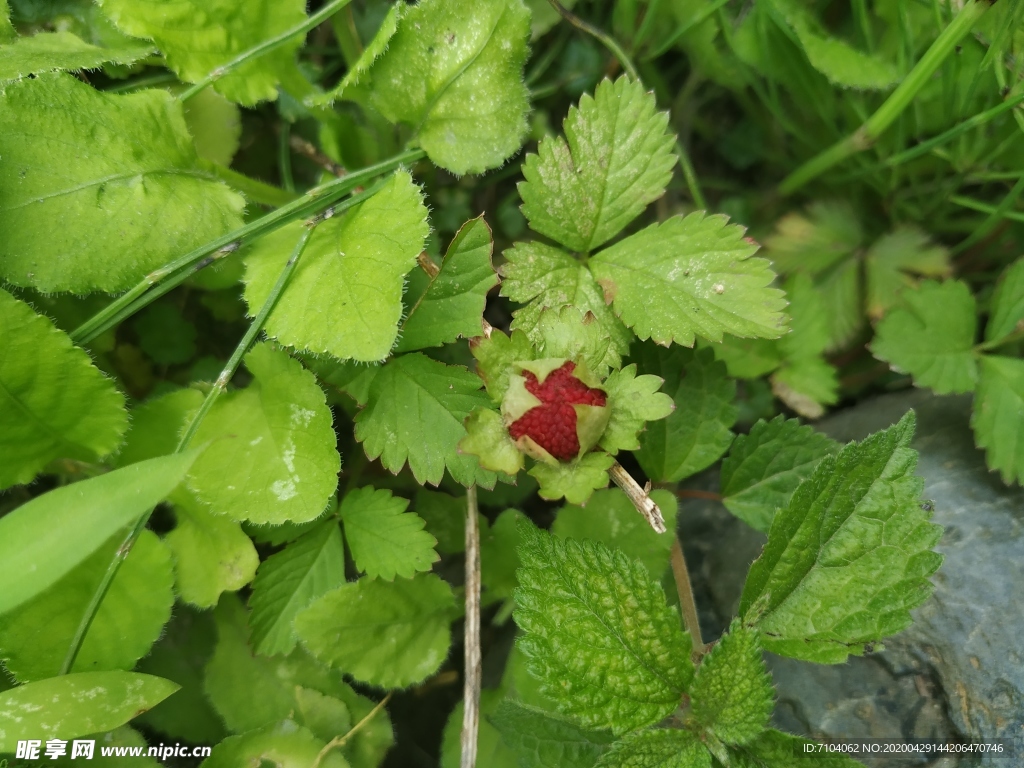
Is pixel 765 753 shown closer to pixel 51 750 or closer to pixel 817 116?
pixel 51 750

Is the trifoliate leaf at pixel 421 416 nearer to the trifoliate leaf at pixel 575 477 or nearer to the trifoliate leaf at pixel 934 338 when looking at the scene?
the trifoliate leaf at pixel 575 477

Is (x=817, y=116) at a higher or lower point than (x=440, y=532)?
higher

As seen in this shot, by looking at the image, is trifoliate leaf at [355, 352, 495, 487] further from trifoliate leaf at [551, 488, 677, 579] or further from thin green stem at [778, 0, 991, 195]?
thin green stem at [778, 0, 991, 195]

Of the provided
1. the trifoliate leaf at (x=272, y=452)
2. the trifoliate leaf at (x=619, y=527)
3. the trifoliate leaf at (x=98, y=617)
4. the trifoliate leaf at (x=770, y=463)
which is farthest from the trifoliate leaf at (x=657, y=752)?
the trifoliate leaf at (x=98, y=617)

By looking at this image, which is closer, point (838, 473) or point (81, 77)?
point (838, 473)

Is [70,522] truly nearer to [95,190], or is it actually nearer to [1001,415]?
[95,190]

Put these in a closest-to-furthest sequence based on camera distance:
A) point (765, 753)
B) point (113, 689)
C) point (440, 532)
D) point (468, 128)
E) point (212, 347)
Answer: point (765, 753)
point (113, 689)
point (468, 128)
point (440, 532)
point (212, 347)

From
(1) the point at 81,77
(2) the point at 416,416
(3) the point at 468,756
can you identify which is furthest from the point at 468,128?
(3) the point at 468,756
